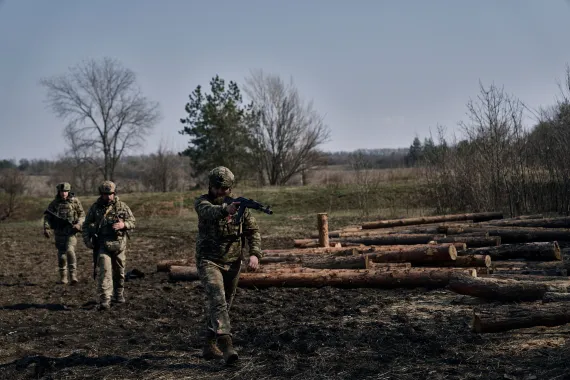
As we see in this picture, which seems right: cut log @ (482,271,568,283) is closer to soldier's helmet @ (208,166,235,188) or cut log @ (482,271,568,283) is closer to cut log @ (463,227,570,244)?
cut log @ (463,227,570,244)

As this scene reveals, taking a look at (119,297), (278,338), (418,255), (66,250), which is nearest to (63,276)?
(66,250)

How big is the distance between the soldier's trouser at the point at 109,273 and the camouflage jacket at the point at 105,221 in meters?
0.27

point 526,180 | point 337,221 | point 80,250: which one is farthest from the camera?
point 337,221

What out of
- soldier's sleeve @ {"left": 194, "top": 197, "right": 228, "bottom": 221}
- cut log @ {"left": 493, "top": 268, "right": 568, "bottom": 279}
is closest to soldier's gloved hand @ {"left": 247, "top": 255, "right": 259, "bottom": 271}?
soldier's sleeve @ {"left": 194, "top": 197, "right": 228, "bottom": 221}

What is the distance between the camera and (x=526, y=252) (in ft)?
36.8

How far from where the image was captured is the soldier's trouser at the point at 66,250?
1138 centimetres

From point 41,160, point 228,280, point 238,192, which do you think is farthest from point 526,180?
point 41,160

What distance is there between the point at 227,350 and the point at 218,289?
62cm

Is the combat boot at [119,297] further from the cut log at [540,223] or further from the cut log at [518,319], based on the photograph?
the cut log at [540,223]

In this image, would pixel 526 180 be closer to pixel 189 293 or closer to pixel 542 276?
pixel 542 276

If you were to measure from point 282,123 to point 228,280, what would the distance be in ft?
165

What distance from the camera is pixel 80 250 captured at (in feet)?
57.2

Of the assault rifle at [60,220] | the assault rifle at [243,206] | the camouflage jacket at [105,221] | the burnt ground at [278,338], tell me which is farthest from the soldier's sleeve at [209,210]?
the assault rifle at [60,220]

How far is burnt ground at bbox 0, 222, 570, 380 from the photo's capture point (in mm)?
5480
